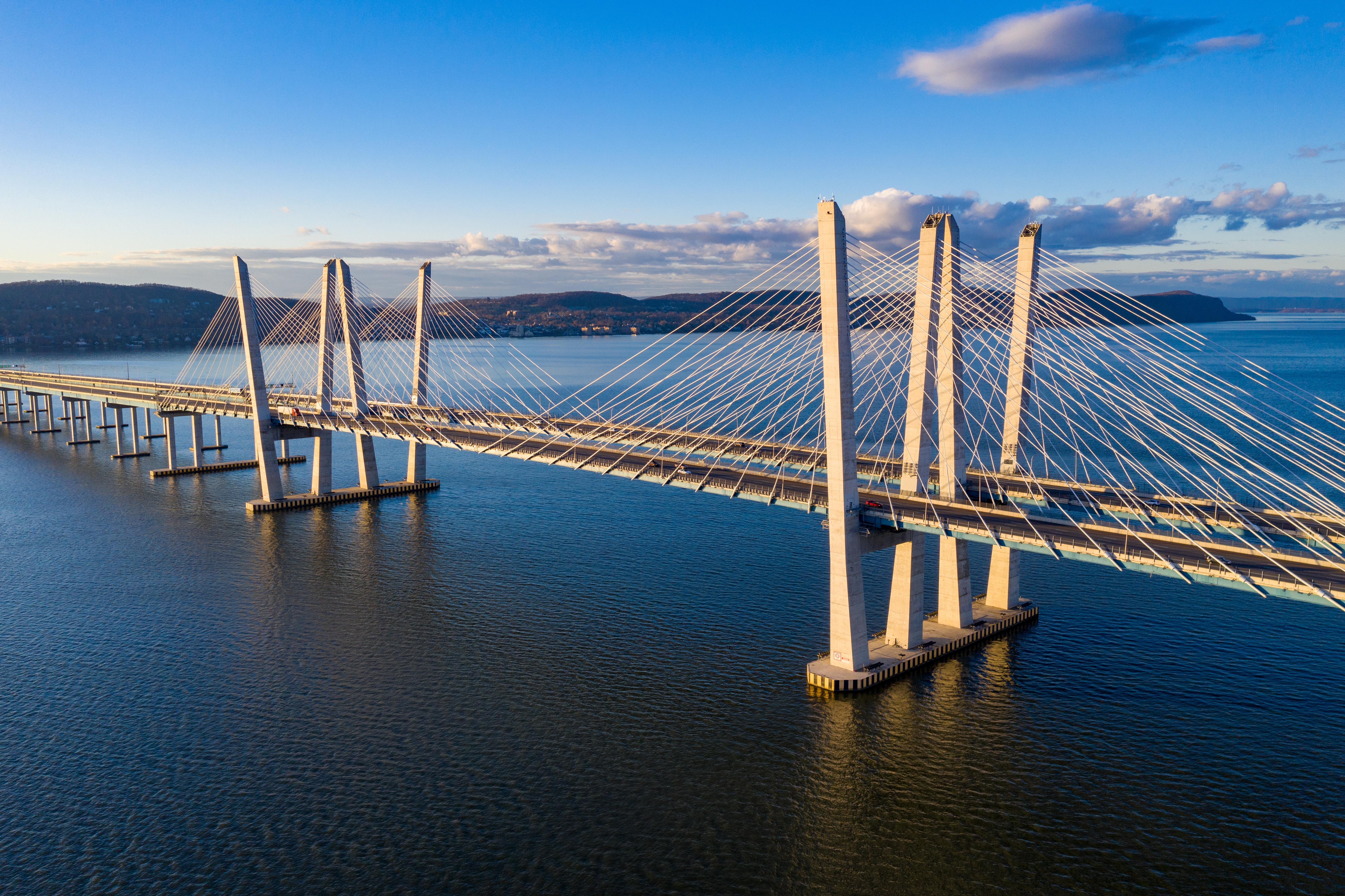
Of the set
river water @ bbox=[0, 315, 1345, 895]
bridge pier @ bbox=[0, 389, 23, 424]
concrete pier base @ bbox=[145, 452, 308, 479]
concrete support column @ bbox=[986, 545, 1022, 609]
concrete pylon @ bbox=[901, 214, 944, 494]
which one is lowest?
river water @ bbox=[0, 315, 1345, 895]

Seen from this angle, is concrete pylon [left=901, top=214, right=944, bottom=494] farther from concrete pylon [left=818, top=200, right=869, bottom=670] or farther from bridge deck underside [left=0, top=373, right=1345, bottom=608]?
concrete pylon [left=818, top=200, right=869, bottom=670]

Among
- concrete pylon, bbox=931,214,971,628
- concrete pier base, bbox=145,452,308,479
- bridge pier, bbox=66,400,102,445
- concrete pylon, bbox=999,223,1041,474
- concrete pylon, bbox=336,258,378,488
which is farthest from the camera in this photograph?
bridge pier, bbox=66,400,102,445

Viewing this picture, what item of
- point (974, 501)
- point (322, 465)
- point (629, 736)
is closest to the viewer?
point (629, 736)

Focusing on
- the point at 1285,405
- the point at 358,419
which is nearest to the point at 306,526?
the point at 358,419

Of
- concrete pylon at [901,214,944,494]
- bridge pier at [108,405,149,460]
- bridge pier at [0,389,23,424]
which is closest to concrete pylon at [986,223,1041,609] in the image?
concrete pylon at [901,214,944,494]

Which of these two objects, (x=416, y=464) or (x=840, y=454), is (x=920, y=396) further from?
(x=416, y=464)

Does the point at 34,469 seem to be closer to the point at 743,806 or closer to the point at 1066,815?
the point at 743,806

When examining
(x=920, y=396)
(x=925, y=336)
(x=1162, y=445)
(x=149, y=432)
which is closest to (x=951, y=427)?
(x=920, y=396)

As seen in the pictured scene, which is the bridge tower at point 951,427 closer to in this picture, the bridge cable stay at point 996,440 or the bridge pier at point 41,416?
the bridge cable stay at point 996,440
